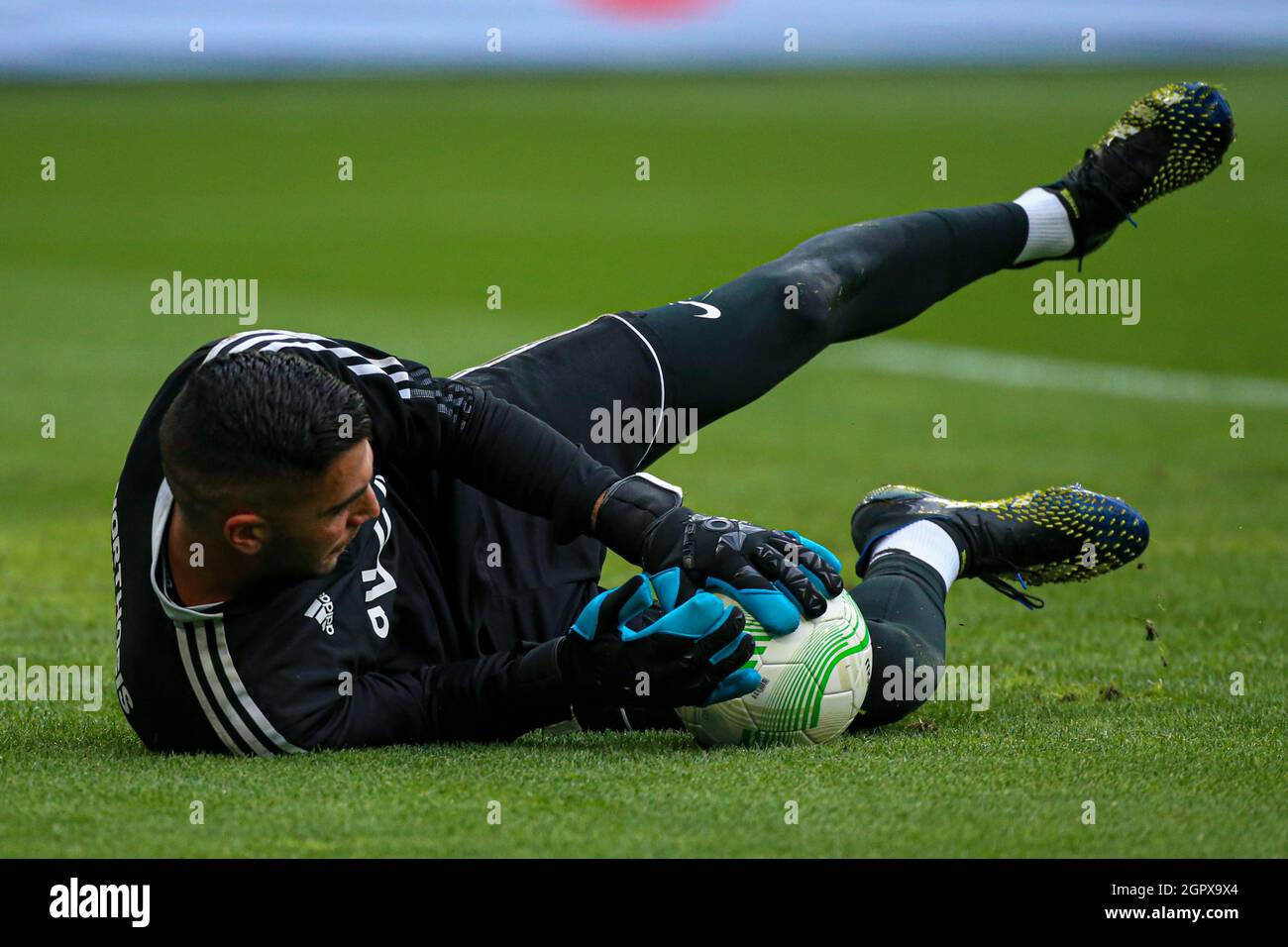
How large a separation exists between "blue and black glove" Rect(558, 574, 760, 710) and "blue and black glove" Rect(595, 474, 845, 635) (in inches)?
3.4

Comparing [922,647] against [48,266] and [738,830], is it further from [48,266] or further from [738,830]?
[48,266]

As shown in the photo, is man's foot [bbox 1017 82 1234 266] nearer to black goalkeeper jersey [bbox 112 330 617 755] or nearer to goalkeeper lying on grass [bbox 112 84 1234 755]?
goalkeeper lying on grass [bbox 112 84 1234 755]

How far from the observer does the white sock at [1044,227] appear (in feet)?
16.1

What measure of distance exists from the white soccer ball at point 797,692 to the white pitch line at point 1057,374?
8622 millimetres

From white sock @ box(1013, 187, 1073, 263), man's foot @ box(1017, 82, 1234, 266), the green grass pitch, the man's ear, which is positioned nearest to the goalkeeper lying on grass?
the man's ear

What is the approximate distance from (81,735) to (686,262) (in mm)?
17306

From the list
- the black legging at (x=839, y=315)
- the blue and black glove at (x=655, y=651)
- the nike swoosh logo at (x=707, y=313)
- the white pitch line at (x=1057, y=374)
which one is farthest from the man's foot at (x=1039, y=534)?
the white pitch line at (x=1057, y=374)

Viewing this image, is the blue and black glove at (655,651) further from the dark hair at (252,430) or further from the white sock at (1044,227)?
the white sock at (1044,227)

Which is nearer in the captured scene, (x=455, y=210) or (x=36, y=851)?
(x=36, y=851)

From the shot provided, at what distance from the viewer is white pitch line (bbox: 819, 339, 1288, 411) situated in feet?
39.8

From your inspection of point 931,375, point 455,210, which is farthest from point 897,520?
point 455,210

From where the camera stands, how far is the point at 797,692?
11.5 ft

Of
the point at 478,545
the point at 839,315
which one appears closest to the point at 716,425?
the point at 839,315

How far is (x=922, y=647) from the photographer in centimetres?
385
